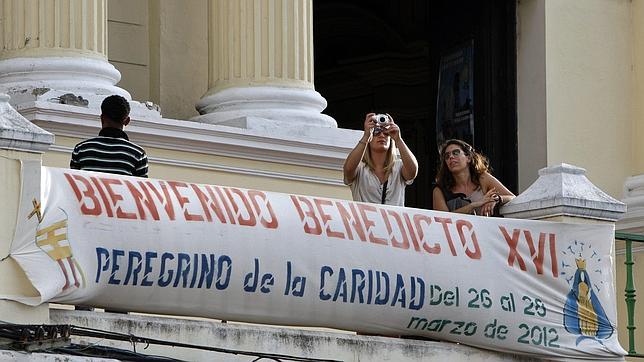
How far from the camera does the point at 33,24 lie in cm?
1347

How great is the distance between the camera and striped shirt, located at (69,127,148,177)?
11133 millimetres

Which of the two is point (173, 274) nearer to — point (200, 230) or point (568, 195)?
point (200, 230)

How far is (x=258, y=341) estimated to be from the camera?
10.9 metres

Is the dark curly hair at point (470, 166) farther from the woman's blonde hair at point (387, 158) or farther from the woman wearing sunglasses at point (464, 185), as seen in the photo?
the woman's blonde hair at point (387, 158)

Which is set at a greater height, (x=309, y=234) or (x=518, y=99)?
(x=518, y=99)

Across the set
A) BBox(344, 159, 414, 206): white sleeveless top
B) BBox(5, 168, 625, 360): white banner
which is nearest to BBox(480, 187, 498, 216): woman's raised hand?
BBox(5, 168, 625, 360): white banner

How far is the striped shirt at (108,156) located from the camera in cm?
1113

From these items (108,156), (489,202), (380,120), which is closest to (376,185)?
(380,120)

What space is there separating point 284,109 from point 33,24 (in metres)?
1.87

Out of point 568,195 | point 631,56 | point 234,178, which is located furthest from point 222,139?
point 631,56

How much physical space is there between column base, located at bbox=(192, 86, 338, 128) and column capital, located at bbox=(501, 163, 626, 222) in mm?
2185

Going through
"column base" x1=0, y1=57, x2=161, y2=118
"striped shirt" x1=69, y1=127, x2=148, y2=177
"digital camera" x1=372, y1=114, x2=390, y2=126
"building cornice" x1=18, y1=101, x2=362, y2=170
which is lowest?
"striped shirt" x1=69, y1=127, x2=148, y2=177

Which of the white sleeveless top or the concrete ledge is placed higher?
the white sleeveless top

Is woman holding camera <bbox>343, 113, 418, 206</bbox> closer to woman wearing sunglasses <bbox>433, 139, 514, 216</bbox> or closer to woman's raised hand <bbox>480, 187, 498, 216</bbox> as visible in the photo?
woman wearing sunglasses <bbox>433, 139, 514, 216</bbox>
